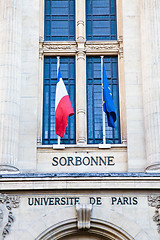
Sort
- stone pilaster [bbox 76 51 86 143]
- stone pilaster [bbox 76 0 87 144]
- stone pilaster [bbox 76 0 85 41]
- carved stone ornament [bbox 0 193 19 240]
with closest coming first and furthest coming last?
carved stone ornament [bbox 0 193 19 240] < stone pilaster [bbox 76 51 86 143] < stone pilaster [bbox 76 0 87 144] < stone pilaster [bbox 76 0 85 41]

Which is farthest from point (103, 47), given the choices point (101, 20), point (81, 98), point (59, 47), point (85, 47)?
point (81, 98)

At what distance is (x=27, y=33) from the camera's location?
28.2 meters

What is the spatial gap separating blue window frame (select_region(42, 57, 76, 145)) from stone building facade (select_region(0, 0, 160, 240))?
4 cm

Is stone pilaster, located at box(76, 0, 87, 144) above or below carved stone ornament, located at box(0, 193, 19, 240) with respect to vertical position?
above

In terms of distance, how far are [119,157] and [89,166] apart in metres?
1.27

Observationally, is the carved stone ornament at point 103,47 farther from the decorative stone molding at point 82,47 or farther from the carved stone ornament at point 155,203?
the carved stone ornament at point 155,203

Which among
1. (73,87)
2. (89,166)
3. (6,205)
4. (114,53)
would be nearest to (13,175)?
(6,205)

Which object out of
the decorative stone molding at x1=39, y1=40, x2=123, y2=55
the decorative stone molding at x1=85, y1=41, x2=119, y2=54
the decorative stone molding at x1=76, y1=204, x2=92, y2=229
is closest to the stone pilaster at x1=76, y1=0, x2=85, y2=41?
the decorative stone molding at x1=39, y1=40, x2=123, y2=55

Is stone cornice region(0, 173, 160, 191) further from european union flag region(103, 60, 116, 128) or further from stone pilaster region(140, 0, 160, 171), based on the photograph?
european union flag region(103, 60, 116, 128)

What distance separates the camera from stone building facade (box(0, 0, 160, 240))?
2378 centimetres

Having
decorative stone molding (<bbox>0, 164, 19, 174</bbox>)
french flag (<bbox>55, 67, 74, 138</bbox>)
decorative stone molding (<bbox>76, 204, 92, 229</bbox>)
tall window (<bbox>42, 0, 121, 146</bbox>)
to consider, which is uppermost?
tall window (<bbox>42, 0, 121, 146</bbox>)

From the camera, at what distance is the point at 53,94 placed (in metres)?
27.9

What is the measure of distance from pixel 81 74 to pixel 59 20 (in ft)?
9.70

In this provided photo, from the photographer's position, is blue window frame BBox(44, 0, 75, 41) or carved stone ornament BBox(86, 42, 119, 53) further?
blue window frame BBox(44, 0, 75, 41)
